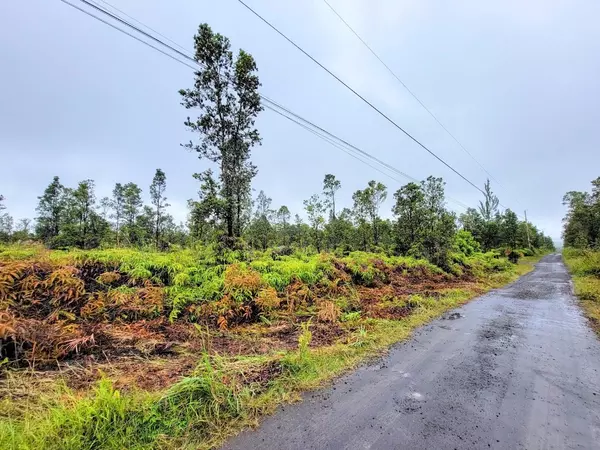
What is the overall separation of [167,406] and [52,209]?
3511 centimetres

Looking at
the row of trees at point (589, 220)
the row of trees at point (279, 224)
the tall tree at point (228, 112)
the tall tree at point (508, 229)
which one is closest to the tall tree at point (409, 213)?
the row of trees at point (279, 224)

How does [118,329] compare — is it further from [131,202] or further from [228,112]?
[131,202]

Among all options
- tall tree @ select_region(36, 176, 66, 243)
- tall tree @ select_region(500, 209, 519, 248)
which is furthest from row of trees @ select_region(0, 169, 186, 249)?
tall tree @ select_region(500, 209, 519, 248)

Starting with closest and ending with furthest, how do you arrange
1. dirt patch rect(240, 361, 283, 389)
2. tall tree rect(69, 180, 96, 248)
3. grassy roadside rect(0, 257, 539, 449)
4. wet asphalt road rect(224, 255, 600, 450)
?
1. grassy roadside rect(0, 257, 539, 449)
2. wet asphalt road rect(224, 255, 600, 450)
3. dirt patch rect(240, 361, 283, 389)
4. tall tree rect(69, 180, 96, 248)

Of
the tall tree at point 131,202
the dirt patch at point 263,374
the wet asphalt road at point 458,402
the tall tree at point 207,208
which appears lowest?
the wet asphalt road at point 458,402

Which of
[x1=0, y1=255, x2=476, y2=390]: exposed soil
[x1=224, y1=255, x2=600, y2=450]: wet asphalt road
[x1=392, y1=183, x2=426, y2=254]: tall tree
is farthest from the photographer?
[x1=392, y1=183, x2=426, y2=254]: tall tree

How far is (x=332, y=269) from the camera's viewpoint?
309 inches

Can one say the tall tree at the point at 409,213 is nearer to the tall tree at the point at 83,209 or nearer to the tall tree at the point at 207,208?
the tall tree at the point at 207,208

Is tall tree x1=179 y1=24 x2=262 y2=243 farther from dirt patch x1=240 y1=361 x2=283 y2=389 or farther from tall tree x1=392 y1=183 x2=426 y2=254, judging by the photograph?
tall tree x1=392 y1=183 x2=426 y2=254

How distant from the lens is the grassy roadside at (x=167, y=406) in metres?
1.85

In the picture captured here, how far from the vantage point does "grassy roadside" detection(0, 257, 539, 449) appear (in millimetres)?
1851

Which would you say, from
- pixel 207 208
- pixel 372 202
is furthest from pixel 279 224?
pixel 207 208

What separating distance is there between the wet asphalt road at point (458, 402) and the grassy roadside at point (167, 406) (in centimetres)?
24

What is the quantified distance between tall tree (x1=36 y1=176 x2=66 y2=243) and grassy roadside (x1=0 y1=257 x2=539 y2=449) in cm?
3300
